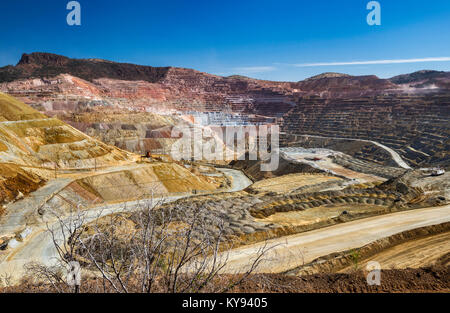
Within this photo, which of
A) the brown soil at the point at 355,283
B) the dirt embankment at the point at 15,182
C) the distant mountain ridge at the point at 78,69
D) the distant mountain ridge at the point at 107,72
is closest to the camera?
the brown soil at the point at 355,283

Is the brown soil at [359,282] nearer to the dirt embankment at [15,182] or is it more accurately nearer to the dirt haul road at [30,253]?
the dirt haul road at [30,253]

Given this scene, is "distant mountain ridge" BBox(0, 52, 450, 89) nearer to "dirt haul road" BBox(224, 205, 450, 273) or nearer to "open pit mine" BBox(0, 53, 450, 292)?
"open pit mine" BBox(0, 53, 450, 292)

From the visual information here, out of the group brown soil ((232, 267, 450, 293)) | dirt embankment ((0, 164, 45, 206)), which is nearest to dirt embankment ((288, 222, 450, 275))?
brown soil ((232, 267, 450, 293))

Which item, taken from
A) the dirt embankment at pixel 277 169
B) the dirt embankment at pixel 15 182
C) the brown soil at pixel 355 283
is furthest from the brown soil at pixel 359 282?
the dirt embankment at pixel 277 169

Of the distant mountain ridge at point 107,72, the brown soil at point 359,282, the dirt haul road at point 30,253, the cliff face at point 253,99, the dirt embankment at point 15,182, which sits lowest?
the dirt haul road at point 30,253

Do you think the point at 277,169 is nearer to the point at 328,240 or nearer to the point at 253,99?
the point at 328,240

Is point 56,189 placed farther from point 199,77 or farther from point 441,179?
point 199,77
